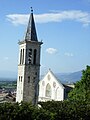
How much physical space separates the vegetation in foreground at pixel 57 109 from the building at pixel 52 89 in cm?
1244

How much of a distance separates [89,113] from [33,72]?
1272cm

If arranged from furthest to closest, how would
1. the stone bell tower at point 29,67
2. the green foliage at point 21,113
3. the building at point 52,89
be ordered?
the building at point 52,89
the stone bell tower at point 29,67
the green foliage at point 21,113

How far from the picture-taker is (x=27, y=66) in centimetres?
3869

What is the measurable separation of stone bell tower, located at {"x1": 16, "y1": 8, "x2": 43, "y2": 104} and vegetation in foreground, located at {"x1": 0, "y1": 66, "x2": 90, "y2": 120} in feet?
15.2

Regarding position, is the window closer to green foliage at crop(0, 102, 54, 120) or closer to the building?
the building

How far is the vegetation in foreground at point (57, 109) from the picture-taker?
20.2 metres

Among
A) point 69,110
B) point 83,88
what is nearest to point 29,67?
point 83,88

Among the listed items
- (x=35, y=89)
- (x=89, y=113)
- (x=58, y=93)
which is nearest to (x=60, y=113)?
(x=89, y=113)

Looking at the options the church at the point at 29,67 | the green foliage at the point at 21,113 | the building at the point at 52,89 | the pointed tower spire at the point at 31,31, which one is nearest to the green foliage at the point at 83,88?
the church at the point at 29,67

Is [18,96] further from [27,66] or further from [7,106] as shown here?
[7,106]

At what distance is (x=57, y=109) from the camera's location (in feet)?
84.5

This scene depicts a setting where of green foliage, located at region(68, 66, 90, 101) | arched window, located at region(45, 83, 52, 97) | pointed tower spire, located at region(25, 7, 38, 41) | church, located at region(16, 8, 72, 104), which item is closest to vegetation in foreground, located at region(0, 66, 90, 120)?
green foliage, located at region(68, 66, 90, 101)

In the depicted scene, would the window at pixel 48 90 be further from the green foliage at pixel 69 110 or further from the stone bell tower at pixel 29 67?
the green foliage at pixel 69 110

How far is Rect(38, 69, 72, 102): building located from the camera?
51.0 meters
